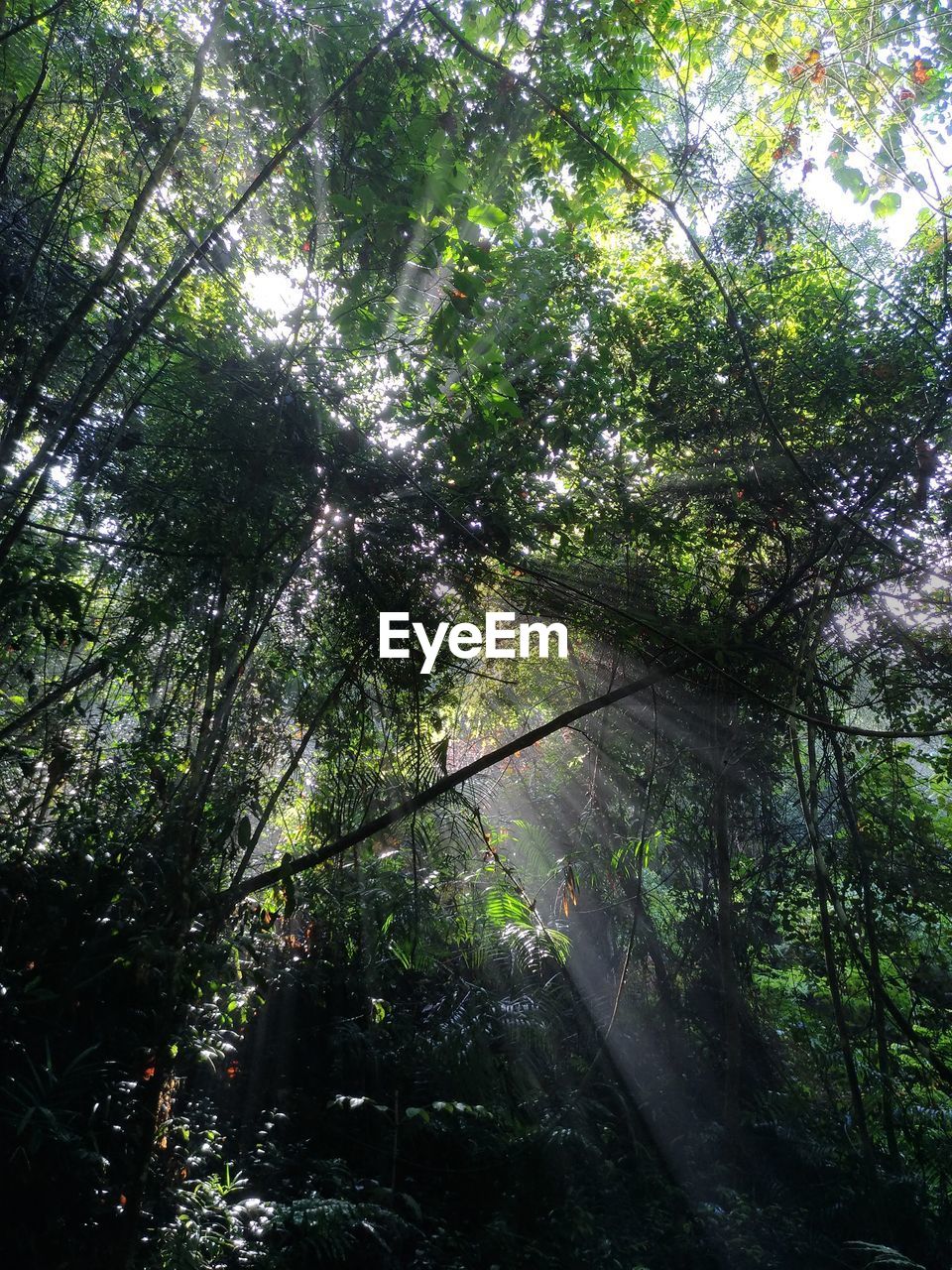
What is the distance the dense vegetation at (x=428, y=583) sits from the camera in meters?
2.83

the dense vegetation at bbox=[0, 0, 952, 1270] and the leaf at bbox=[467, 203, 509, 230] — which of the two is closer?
the leaf at bbox=[467, 203, 509, 230]

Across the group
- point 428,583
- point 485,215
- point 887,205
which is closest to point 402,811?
point 428,583

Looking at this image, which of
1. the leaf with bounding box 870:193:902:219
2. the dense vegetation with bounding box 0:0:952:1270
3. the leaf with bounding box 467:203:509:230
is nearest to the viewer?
the leaf with bounding box 467:203:509:230

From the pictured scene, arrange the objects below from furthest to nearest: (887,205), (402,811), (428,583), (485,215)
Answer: (428,583), (402,811), (887,205), (485,215)

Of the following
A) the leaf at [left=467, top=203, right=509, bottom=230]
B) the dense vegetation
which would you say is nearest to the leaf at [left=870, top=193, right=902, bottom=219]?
the dense vegetation

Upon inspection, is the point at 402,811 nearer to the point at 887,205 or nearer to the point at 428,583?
the point at 428,583

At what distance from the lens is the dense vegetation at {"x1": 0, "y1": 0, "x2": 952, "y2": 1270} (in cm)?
283

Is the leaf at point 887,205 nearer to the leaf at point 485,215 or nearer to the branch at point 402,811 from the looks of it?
the leaf at point 485,215

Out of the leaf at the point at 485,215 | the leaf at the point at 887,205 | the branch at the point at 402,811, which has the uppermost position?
the leaf at the point at 887,205

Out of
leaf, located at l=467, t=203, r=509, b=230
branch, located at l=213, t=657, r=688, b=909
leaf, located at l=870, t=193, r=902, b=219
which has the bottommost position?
branch, located at l=213, t=657, r=688, b=909

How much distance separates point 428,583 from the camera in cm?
371

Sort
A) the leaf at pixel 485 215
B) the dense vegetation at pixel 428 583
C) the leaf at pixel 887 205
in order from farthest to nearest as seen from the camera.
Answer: the leaf at pixel 887 205, the dense vegetation at pixel 428 583, the leaf at pixel 485 215

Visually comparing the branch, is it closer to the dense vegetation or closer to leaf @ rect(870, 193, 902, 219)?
the dense vegetation

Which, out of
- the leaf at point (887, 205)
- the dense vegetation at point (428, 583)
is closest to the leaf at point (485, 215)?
the dense vegetation at point (428, 583)
